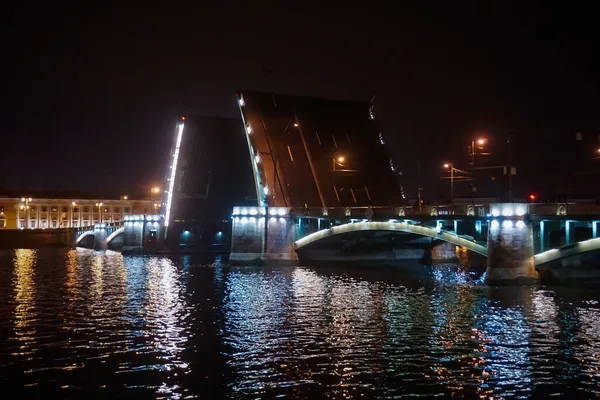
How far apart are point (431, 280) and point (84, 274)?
26197mm

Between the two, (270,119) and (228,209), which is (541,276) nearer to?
(270,119)

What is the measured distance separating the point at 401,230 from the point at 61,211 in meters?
109

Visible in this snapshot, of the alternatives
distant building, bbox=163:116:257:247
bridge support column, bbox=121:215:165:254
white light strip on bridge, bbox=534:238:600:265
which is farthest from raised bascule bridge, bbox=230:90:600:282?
bridge support column, bbox=121:215:165:254

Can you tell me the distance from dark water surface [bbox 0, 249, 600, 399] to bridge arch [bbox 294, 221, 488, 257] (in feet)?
8.98

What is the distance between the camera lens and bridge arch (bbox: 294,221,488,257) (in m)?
38.8

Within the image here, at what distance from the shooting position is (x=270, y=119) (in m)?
64.3

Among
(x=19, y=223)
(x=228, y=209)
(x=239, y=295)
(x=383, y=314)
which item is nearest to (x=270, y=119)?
(x=228, y=209)

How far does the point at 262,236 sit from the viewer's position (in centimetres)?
5634

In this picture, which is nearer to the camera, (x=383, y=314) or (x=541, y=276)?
(x=383, y=314)

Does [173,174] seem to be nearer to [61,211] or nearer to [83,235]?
[83,235]

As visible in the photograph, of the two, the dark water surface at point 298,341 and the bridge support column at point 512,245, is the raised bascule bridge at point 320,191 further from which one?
the dark water surface at point 298,341

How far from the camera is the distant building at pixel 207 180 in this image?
81938 mm

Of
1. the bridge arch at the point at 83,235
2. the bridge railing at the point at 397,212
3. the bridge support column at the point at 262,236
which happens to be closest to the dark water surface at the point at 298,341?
the bridge railing at the point at 397,212

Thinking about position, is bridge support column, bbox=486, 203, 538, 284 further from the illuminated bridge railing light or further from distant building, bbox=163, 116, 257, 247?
distant building, bbox=163, 116, 257, 247
